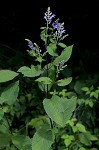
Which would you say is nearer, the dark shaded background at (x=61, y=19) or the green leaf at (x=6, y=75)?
the green leaf at (x=6, y=75)

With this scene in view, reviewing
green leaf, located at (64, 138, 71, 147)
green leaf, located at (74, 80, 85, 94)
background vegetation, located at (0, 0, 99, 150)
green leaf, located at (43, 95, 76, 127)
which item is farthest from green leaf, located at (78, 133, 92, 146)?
green leaf, located at (43, 95, 76, 127)

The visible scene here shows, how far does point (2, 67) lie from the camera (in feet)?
11.2

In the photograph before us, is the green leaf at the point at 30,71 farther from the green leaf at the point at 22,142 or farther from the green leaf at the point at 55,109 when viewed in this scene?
the green leaf at the point at 22,142

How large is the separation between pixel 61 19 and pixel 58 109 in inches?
102

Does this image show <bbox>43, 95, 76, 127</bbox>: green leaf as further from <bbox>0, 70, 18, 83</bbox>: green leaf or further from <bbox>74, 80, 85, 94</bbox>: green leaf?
<bbox>74, 80, 85, 94</bbox>: green leaf

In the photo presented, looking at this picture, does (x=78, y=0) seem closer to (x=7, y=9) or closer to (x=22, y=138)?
(x=7, y=9)

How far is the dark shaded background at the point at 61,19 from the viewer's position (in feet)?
11.9

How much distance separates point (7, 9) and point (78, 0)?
2.73 feet

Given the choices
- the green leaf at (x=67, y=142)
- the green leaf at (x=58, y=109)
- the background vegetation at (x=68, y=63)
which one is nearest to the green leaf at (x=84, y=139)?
the background vegetation at (x=68, y=63)

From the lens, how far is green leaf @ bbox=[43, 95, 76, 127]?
4.70ft

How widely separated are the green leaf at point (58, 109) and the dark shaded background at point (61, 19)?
1.95 meters

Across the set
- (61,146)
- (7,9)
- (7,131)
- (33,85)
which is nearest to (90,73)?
(33,85)

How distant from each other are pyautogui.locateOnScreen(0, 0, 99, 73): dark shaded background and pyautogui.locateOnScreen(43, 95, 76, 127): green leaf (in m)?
1.95

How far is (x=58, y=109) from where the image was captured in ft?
4.81
